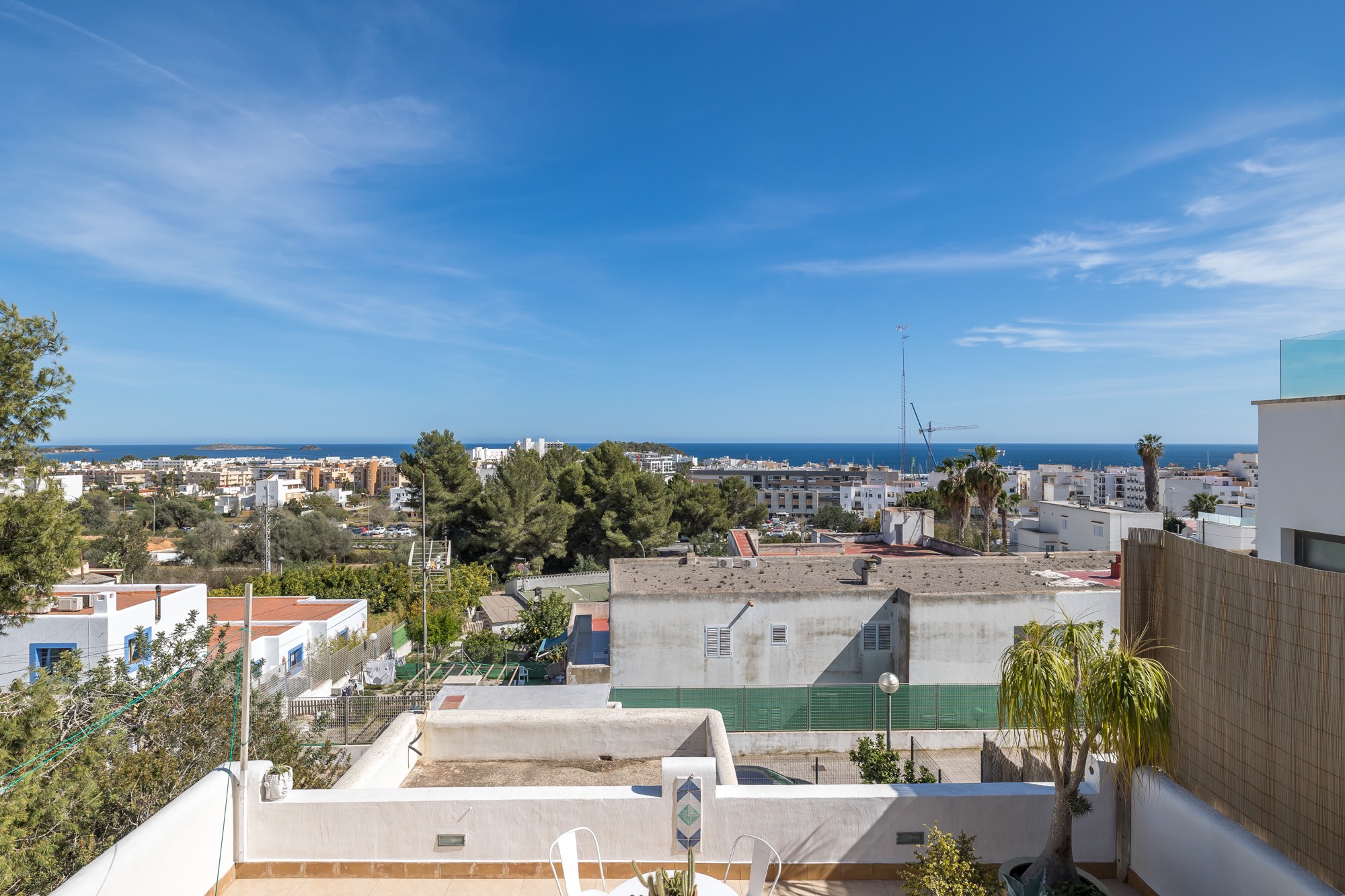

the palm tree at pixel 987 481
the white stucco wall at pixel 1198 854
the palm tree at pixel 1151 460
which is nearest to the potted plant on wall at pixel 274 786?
the white stucco wall at pixel 1198 854

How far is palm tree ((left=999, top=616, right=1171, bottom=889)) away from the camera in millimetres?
4805

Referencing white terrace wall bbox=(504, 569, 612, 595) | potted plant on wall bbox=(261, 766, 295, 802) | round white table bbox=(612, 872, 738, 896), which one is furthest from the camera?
white terrace wall bbox=(504, 569, 612, 595)

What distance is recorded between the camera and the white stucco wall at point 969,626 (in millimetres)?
15633

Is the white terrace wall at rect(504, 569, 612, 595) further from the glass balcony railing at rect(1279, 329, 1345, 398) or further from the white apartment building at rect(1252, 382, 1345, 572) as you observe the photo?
the glass balcony railing at rect(1279, 329, 1345, 398)

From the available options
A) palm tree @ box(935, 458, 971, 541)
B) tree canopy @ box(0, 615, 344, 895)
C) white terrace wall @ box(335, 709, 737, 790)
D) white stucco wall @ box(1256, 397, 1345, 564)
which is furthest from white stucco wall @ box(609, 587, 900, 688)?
palm tree @ box(935, 458, 971, 541)

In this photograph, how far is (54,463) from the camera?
1501cm

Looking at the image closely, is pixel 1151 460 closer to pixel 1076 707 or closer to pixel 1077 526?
pixel 1077 526

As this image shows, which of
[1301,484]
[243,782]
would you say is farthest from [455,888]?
[1301,484]

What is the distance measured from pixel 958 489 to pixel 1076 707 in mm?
27871

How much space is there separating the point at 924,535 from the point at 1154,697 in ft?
84.3

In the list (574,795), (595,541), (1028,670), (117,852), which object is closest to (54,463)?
(117,852)

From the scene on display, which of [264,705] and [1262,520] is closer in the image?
[1262,520]

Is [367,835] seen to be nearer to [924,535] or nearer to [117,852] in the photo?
[117,852]

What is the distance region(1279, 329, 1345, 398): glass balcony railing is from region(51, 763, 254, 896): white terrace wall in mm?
9039
